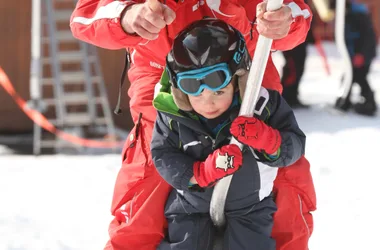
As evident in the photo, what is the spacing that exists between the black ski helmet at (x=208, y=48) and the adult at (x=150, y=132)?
0.15 metres

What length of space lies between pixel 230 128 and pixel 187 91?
182mm

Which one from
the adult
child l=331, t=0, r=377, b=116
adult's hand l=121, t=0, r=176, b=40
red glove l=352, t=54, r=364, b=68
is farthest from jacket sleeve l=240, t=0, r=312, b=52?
red glove l=352, t=54, r=364, b=68

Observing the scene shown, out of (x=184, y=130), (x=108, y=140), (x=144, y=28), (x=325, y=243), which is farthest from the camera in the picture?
→ (x=108, y=140)

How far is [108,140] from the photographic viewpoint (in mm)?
6668

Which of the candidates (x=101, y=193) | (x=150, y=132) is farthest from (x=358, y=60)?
(x=150, y=132)

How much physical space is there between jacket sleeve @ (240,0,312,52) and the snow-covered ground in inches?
65.2

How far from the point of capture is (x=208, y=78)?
2127 millimetres

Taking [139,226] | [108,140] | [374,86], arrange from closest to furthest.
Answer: [139,226] < [108,140] < [374,86]

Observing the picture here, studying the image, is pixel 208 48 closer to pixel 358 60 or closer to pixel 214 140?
pixel 214 140

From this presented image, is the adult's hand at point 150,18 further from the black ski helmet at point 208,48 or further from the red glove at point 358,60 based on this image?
the red glove at point 358,60

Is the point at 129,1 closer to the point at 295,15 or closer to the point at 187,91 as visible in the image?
the point at 187,91

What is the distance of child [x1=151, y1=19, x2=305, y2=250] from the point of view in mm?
2131

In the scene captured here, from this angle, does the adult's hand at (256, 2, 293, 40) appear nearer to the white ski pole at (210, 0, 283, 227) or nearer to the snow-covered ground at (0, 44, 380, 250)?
the white ski pole at (210, 0, 283, 227)

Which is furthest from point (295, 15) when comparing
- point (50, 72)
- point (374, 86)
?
point (374, 86)
